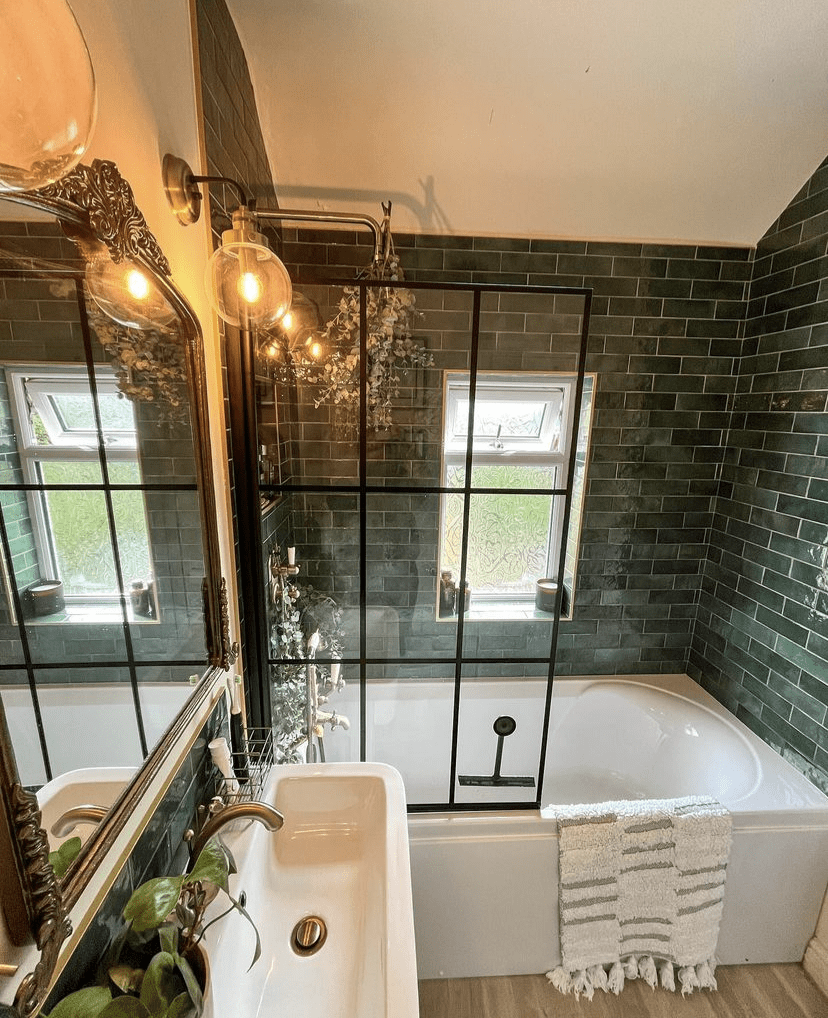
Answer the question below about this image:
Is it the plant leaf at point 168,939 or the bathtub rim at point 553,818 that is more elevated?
the plant leaf at point 168,939

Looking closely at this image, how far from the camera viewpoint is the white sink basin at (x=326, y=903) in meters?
0.84

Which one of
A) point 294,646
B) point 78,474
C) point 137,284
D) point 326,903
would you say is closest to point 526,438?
point 294,646

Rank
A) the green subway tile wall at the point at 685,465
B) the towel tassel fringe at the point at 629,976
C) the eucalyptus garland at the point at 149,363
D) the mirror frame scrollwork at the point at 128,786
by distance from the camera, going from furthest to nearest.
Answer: the green subway tile wall at the point at 685,465 < the towel tassel fringe at the point at 629,976 < the eucalyptus garland at the point at 149,363 < the mirror frame scrollwork at the point at 128,786

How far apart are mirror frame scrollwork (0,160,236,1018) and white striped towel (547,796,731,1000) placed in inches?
54.8

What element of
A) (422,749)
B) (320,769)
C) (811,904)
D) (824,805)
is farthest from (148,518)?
(811,904)

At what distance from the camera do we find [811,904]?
1672 millimetres

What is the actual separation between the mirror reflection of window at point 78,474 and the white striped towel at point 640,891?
5.26 feet

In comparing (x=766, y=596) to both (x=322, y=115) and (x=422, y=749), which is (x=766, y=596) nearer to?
(x=422, y=749)

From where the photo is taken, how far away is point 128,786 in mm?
734

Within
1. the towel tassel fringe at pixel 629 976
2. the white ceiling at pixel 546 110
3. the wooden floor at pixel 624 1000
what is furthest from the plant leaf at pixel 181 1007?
the white ceiling at pixel 546 110

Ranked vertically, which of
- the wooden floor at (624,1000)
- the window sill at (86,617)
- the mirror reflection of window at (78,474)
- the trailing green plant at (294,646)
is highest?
the mirror reflection of window at (78,474)

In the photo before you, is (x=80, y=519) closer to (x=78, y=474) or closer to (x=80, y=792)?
(x=78, y=474)

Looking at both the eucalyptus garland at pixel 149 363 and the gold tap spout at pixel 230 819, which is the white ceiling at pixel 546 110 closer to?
the eucalyptus garland at pixel 149 363

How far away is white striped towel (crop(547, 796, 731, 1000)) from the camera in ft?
5.11
